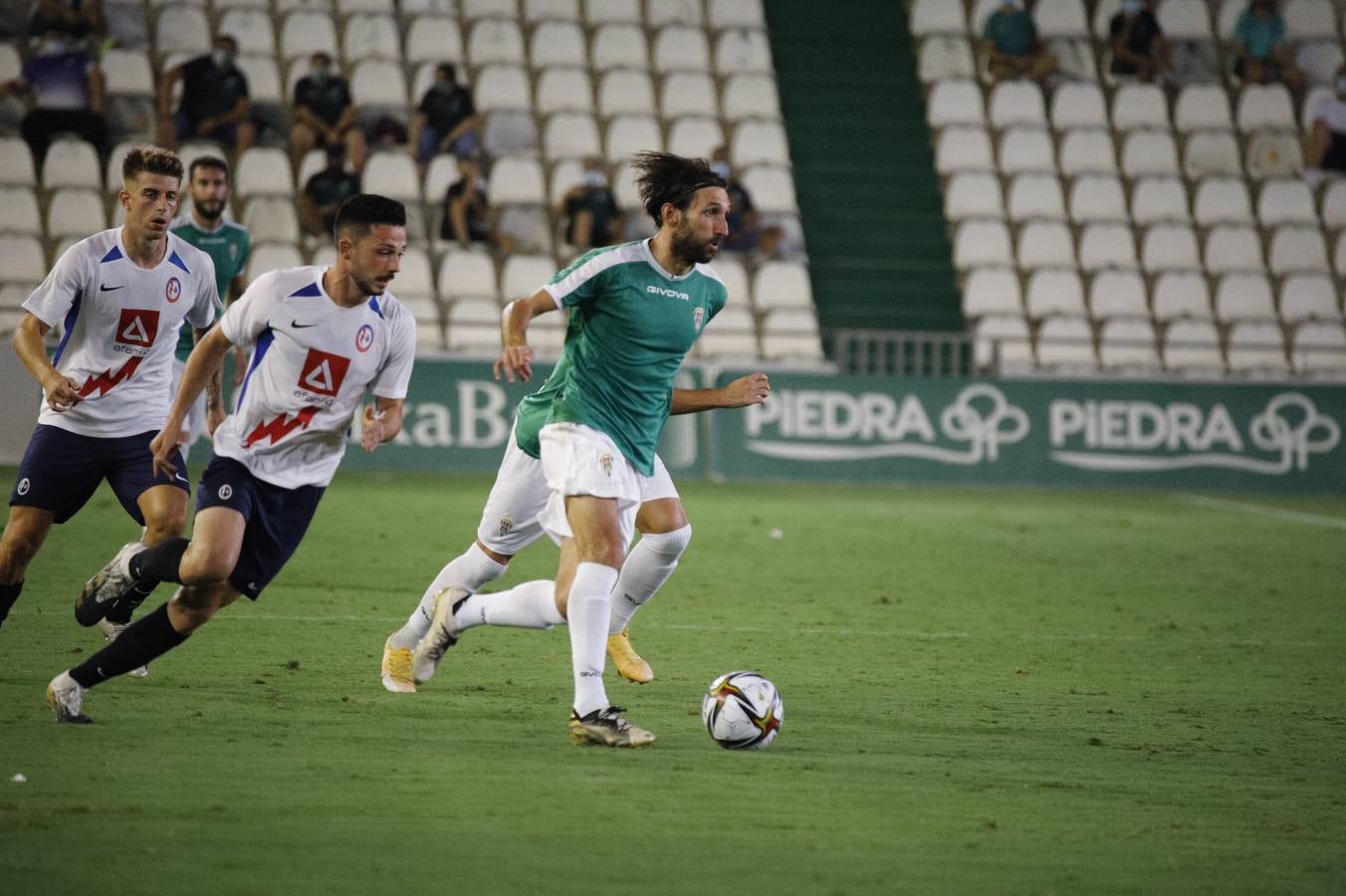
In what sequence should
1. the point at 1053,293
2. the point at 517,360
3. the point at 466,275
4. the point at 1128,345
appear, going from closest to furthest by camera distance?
1. the point at 517,360
2. the point at 466,275
3. the point at 1128,345
4. the point at 1053,293

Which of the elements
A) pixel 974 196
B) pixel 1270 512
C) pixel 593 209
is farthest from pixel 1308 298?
pixel 593 209

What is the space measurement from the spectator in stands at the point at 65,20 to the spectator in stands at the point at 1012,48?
12.0m

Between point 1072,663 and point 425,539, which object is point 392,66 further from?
point 1072,663

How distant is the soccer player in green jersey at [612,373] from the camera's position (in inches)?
264

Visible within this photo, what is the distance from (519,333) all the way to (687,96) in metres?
17.1

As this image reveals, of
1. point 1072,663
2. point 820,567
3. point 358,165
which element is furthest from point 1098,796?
point 358,165

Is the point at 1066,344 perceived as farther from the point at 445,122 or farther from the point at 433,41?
the point at 433,41

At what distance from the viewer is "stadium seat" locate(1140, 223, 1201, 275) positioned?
22859mm

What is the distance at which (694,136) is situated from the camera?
22328 millimetres

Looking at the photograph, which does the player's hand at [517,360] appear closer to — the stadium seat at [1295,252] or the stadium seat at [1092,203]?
the stadium seat at [1092,203]

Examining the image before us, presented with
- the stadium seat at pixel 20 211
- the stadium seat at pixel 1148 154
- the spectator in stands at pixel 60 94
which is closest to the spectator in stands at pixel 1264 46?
the stadium seat at pixel 1148 154

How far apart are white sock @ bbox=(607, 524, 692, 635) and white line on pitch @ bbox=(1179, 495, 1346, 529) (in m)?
11.2

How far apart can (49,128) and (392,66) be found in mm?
4278

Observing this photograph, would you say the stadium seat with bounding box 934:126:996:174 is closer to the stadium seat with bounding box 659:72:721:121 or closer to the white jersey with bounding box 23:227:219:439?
the stadium seat with bounding box 659:72:721:121
